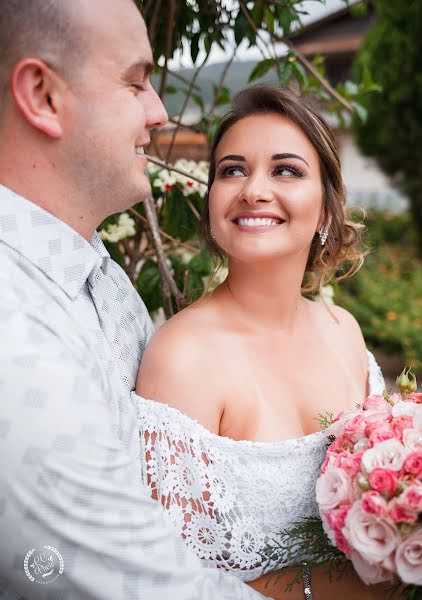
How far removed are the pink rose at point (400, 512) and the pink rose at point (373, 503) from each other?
15 mm

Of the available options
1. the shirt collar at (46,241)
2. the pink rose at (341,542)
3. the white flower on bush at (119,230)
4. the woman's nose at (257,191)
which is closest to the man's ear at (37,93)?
the shirt collar at (46,241)

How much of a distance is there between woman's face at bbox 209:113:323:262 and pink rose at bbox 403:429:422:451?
0.68 m

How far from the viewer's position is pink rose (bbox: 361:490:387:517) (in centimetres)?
156

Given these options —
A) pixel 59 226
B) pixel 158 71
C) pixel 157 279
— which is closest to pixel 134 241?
pixel 157 279

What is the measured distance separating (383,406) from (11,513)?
993 millimetres

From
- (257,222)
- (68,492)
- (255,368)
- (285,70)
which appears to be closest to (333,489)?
(255,368)

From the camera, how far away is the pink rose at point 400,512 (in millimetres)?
1538

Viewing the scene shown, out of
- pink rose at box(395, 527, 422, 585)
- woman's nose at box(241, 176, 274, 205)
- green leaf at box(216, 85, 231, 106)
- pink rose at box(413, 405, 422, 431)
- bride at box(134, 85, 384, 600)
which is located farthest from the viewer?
green leaf at box(216, 85, 231, 106)

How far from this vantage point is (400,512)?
5.09 ft

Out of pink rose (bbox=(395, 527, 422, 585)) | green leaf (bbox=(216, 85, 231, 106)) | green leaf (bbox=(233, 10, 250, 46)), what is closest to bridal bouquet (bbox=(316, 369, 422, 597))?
pink rose (bbox=(395, 527, 422, 585))

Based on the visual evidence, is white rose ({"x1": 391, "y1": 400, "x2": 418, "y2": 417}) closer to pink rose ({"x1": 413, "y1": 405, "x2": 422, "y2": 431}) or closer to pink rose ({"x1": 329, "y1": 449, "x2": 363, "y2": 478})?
pink rose ({"x1": 413, "y1": 405, "x2": 422, "y2": 431})

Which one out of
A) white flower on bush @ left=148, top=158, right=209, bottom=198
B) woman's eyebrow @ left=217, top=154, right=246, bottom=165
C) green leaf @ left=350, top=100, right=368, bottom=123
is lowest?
woman's eyebrow @ left=217, top=154, right=246, bottom=165

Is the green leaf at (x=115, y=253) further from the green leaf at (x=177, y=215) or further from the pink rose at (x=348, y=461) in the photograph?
the pink rose at (x=348, y=461)

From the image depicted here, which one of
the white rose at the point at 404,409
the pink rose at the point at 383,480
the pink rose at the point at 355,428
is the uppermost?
the white rose at the point at 404,409
